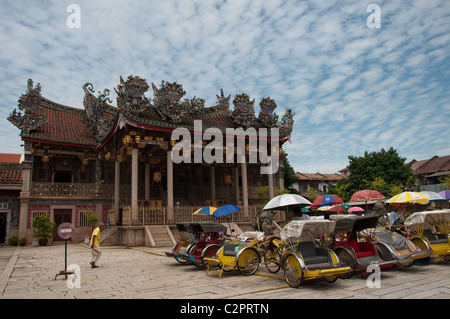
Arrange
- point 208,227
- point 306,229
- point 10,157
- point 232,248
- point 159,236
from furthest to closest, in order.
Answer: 1. point 10,157
2. point 159,236
3. point 208,227
4. point 232,248
5. point 306,229

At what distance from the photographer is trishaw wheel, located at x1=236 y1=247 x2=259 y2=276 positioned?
8.56 metres

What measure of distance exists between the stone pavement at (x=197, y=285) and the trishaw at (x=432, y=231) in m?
0.49

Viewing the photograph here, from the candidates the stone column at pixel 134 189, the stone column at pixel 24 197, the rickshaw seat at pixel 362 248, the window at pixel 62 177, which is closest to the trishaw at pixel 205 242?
the rickshaw seat at pixel 362 248

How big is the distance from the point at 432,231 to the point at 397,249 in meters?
1.99

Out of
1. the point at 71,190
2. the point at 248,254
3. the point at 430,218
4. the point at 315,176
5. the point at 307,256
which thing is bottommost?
the point at 248,254

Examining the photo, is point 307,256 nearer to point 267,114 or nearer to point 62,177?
point 267,114

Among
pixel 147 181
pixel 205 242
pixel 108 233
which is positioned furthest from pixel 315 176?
pixel 205 242

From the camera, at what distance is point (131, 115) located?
17.7 meters

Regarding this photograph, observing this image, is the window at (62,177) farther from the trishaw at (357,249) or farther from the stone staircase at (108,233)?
the trishaw at (357,249)

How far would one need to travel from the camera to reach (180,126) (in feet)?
62.8

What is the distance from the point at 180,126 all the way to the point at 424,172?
38.5 metres

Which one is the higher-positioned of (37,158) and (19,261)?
(37,158)

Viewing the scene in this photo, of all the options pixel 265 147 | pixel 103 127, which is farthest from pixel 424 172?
pixel 103 127

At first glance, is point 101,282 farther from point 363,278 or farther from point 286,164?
point 286,164
